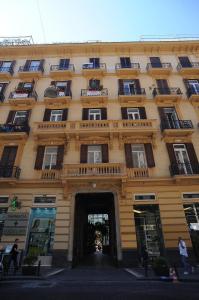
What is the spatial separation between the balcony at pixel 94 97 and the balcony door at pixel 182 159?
802 cm

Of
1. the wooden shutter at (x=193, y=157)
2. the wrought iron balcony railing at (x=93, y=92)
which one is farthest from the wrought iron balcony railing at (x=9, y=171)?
the wooden shutter at (x=193, y=157)

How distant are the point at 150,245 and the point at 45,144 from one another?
11.5 meters

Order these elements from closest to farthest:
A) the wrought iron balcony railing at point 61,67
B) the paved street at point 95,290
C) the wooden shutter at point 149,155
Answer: the paved street at point 95,290
the wooden shutter at point 149,155
the wrought iron balcony railing at point 61,67

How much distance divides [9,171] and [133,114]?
12.1 m

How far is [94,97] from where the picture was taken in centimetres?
2047

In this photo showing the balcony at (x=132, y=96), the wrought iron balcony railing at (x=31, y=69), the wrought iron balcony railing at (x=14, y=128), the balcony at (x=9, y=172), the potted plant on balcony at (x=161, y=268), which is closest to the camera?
the potted plant on balcony at (x=161, y=268)

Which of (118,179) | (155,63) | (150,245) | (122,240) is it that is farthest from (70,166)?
(155,63)

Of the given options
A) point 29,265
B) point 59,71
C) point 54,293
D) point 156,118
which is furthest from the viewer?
point 59,71

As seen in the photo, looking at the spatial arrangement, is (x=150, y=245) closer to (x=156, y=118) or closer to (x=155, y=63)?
(x=156, y=118)

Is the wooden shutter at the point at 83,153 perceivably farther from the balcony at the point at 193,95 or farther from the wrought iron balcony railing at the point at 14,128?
the balcony at the point at 193,95

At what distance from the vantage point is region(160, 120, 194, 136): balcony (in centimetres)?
1784

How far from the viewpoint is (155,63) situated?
24.0m

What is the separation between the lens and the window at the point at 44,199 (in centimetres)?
1594

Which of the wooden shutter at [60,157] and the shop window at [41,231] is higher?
the wooden shutter at [60,157]
